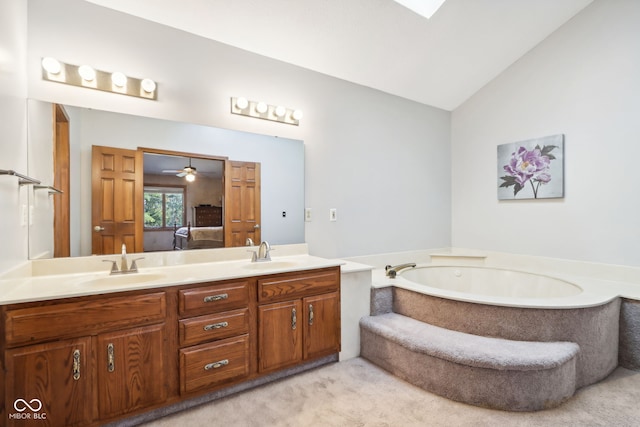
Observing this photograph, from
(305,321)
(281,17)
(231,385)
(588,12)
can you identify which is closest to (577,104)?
(588,12)

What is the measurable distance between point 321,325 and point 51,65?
92.1 inches

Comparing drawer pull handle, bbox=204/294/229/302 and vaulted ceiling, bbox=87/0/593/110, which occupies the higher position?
vaulted ceiling, bbox=87/0/593/110

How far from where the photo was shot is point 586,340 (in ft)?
6.25

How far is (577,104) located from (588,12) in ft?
2.59

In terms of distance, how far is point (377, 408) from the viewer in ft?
5.61

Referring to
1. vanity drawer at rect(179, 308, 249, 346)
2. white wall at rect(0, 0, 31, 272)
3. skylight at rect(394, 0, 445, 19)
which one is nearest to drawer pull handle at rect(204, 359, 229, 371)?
vanity drawer at rect(179, 308, 249, 346)

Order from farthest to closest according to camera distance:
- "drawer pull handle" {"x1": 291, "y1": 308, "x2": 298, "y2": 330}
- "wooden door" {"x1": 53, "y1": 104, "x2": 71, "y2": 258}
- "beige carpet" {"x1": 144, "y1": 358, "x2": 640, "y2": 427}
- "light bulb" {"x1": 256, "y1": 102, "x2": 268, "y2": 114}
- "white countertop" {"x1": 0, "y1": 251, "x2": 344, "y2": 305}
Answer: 1. "light bulb" {"x1": 256, "y1": 102, "x2": 268, "y2": 114}
2. "drawer pull handle" {"x1": 291, "y1": 308, "x2": 298, "y2": 330}
3. "wooden door" {"x1": 53, "y1": 104, "x2": 71, "y2": 258}
4. "beige carpet" {"x1": 144, "y1": 358, "x2": 640, "y2": 427}
5. "white countertop" {"x1": 0, "y1": 251, "x2": 344, "y2": 305}

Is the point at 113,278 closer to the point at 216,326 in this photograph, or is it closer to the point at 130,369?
the point at 130,369

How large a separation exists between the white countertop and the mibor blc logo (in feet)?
1.43

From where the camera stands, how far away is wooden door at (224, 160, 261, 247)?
2340 millimetres

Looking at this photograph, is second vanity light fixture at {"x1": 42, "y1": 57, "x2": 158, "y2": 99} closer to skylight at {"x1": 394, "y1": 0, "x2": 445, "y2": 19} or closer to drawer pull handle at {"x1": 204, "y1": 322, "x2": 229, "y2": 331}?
drawer pull handle at {"x1": 204, "y1": 322, "x2": 229, "y2": 331}

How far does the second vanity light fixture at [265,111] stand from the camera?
2.38 meters

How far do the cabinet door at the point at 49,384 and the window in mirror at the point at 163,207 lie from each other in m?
0.83

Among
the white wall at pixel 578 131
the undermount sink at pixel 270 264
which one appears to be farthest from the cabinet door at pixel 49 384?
the white wall at pixel 578 131
